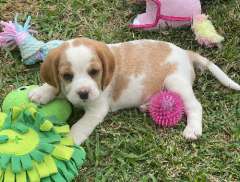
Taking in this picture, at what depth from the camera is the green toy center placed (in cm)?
354

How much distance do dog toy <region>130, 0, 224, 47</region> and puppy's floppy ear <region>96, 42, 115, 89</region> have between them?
1.15 meters

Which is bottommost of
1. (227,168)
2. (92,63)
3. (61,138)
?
(227,168)

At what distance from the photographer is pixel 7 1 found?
5.76 metres

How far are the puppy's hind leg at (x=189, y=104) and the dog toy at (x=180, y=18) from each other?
723 millimetres

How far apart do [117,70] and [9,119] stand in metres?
0.98

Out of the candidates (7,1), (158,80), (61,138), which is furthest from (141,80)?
(7,1)

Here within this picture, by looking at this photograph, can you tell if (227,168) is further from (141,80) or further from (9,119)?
(9,119)

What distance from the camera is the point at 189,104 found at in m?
4.35

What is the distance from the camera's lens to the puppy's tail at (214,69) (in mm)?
4621

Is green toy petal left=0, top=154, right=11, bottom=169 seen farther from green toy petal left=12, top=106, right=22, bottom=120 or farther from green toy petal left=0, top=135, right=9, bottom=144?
green toy petal left=12, top=106, right=22, bottom=120

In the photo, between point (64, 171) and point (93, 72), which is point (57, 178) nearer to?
point (64, 171)

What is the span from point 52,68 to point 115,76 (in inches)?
21.2

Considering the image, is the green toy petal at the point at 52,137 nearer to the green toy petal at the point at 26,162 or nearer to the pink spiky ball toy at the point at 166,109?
the green toy petal at the point at 26,162

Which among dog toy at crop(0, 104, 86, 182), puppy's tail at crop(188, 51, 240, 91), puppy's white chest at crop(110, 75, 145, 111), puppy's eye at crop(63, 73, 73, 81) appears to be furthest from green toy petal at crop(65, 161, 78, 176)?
puppy's tail at crop(188, 51, 240, 91)
